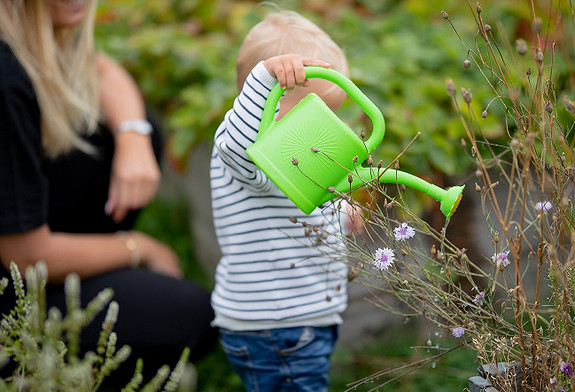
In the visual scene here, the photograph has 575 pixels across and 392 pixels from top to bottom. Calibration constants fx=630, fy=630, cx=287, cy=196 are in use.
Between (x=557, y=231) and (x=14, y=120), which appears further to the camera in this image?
(x=14, y=120)

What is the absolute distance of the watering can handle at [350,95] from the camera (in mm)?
1109

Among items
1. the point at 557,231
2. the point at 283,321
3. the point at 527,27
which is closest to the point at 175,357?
the point at 283,321

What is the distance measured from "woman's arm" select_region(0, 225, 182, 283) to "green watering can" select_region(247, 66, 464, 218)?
31.3 inches

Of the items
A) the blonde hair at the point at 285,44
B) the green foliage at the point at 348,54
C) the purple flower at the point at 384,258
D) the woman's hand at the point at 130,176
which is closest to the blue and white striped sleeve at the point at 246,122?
the blonde hair at the point at 285,44

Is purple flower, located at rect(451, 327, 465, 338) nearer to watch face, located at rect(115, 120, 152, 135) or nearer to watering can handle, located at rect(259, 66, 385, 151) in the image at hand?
watering can handle, located at rect(259, 66, 385, 151)

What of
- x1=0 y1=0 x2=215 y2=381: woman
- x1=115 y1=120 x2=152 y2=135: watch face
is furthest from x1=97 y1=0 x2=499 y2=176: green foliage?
x1=0 y1=0 x2=215 y2=381: woman

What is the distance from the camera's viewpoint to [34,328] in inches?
37.3

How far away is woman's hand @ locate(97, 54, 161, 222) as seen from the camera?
1.96 meters

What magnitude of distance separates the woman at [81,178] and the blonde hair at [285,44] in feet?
1.99

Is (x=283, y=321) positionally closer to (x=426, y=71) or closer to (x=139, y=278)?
(x=139, y=278)

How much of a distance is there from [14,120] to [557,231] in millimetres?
1262

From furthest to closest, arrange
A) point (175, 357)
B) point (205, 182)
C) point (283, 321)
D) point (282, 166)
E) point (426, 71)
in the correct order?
point (205, 182) < point (426, 71) < point (175, 357) < point (283, 321) < point (282, 166)

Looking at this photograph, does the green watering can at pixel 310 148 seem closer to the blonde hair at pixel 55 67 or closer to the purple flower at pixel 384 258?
the purple flower at pixel 384 258

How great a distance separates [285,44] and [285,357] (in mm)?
716
